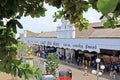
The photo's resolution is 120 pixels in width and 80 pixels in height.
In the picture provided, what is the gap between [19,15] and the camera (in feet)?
9.17

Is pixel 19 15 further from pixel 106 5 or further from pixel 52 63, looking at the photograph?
pixel 52 63

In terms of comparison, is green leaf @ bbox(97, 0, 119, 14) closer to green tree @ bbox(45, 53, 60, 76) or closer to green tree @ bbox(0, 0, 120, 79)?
green tree @ bbox(0, 0, 120, 79)

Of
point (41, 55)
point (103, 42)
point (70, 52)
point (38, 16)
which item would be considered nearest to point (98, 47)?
point (103, 42)

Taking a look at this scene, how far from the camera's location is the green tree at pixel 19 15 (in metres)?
2.11

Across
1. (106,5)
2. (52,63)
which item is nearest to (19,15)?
(106,5)

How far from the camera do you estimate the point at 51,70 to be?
23266mm

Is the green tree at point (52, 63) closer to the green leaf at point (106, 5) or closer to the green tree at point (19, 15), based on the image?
the green tree at point (19, 15)

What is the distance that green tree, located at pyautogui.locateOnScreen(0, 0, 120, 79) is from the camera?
6.92 feet

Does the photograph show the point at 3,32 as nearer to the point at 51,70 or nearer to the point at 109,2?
the point at 109,2

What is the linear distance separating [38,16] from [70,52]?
2996cm

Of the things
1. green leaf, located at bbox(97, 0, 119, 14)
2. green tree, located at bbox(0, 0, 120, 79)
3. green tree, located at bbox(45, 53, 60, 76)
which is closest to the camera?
green leaf, located at bbox(97, 0, 119, 14)

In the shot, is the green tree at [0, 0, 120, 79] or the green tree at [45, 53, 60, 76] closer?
the green tree at [0, 0, 120, 79]

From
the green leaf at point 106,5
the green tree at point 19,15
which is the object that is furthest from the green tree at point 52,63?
the green leaf at point 106,5

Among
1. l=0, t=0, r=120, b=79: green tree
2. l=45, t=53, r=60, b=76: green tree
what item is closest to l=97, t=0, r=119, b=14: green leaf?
l=0, t=0, r=120, b=79: green tree
